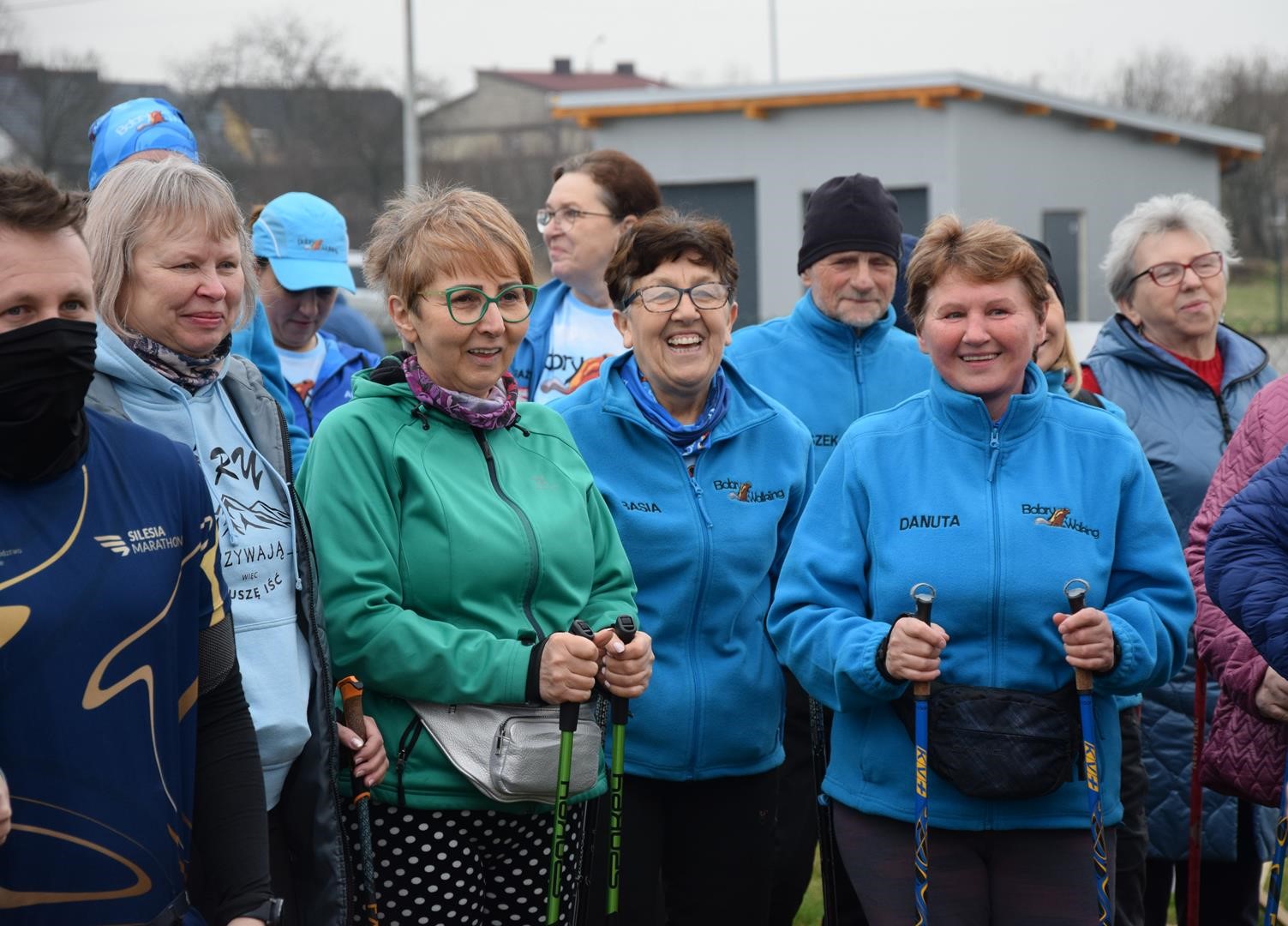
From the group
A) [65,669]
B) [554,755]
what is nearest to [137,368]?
[65,669]

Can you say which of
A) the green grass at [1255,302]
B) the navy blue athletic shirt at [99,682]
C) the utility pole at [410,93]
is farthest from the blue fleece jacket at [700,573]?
the utility pole at [410,93]

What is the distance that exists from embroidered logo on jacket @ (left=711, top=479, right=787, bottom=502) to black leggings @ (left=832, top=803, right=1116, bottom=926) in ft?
3.15

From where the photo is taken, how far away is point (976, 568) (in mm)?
3291

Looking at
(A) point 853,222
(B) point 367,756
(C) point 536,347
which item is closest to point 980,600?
(B) point 367,756

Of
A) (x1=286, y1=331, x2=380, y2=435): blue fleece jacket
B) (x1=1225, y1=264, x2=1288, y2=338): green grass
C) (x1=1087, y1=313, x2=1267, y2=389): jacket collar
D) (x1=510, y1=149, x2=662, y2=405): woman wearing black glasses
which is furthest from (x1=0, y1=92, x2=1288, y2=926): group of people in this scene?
(x1=1225, y1=264, x2=1288, y2=338): green grass

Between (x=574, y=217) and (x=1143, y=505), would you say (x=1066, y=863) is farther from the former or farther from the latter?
(x=574, y=217)

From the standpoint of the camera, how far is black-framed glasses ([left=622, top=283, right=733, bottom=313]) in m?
3.90

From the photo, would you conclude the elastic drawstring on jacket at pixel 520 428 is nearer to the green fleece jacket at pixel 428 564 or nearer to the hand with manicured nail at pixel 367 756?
the green fleece jacket at pixel 428 564

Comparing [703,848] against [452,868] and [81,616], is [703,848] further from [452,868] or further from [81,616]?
[81,616]

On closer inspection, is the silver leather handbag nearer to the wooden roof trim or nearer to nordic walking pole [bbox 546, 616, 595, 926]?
nordic walking pole [bbox 546, 616, 595, 926]

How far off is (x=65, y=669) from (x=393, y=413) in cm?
122

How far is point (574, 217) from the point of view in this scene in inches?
217

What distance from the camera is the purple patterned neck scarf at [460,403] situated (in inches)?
129

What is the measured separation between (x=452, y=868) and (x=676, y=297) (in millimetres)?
1618
